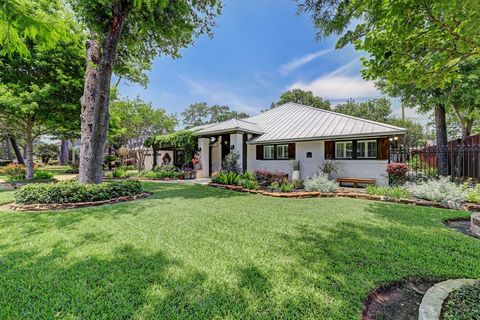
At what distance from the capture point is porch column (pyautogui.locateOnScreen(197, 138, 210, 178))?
15930 mm

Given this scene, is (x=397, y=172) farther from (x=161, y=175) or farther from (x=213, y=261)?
(x=161, y=175)

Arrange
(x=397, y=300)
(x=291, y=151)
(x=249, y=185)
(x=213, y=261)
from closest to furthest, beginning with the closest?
1. (x=397, y=300)
2. (x=213, y=261)
3. (x=249, y=185)
4. (x=291, y=151)

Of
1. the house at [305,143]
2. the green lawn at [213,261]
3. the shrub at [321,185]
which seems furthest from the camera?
the house at [305,143]

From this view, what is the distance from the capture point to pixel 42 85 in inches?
432

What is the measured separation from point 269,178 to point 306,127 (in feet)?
15.7

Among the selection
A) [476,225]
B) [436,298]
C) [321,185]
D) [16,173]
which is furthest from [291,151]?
[16,173]

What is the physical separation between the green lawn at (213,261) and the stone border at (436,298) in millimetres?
327

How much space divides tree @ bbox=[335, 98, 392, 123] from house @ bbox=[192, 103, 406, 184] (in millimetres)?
20784

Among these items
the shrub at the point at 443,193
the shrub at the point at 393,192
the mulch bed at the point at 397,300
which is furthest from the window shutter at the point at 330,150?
the mulch bed at the point at 397,300

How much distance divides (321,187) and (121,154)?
78.4 ft

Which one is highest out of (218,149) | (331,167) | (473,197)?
(218,149)

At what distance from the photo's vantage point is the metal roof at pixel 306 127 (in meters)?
10.9

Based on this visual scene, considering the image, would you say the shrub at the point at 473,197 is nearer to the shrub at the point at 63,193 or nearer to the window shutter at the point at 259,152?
the window shutter at the point at 259,152

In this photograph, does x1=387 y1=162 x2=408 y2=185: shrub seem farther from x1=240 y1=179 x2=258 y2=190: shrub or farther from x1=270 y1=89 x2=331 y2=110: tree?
x1=270 y1=89 x2=331 y2=110: tree
